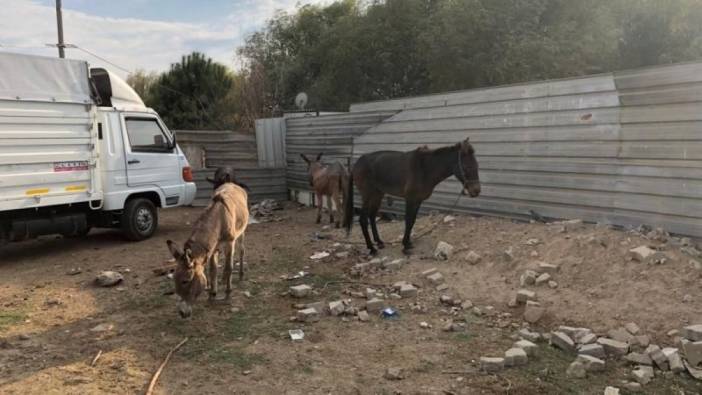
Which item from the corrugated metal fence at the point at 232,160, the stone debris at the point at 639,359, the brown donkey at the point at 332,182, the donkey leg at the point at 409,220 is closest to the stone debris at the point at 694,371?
the stone debris at the point at 639,359

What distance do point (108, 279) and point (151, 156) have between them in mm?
3625

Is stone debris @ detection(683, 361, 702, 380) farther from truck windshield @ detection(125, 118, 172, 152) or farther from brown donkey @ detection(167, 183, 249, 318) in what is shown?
truck windshield @ detection(125, 118, 172, 152)

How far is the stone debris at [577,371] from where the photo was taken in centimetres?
429

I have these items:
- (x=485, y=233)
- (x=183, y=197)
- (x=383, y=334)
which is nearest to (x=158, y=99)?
(x=183, y=197)

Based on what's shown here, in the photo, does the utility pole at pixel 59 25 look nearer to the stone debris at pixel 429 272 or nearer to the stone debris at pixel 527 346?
the stone debris at pixel 429 272

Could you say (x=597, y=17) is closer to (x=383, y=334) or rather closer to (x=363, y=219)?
(x=363, y=219)

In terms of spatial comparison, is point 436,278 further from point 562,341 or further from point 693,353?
point 693,353

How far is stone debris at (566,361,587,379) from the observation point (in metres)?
4.29

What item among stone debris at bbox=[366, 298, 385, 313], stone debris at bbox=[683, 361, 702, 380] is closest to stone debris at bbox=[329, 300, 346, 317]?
stone debris at bbox=[366, 298, 385, 313]

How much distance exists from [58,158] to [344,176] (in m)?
5.62

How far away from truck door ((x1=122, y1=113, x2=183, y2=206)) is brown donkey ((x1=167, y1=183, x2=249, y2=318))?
3533mm

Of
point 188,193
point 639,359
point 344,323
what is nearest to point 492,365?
point 639,359

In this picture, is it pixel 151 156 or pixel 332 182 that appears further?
pixel 332 182

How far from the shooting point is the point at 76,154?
29.8 ft
